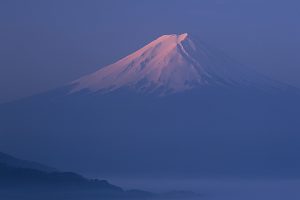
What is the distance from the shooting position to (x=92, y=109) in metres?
66.6

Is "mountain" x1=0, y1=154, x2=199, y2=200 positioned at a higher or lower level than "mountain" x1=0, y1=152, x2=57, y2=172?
lower

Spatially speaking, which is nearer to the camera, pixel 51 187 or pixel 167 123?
pixel 51 187

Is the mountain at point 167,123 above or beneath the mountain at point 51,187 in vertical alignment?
above

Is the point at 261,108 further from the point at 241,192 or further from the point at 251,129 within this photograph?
the point at 241,192

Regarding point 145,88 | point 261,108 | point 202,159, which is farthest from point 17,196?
point 261,108

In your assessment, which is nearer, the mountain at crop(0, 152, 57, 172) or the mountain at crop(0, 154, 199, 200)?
the mountain at crop(0, 154, 199, 200)

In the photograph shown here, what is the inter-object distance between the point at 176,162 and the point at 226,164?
260 cm

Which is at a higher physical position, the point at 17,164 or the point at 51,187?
the point at 17,164

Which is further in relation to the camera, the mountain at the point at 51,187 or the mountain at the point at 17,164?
the mountain at the point at 17,164

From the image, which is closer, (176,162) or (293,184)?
(293,184)

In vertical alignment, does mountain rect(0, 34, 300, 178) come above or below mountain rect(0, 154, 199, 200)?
above

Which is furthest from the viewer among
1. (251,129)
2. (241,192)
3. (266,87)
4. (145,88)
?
(251,129)

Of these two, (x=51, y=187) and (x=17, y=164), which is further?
(x=17, y=164)

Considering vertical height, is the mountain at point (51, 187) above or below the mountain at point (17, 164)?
below
